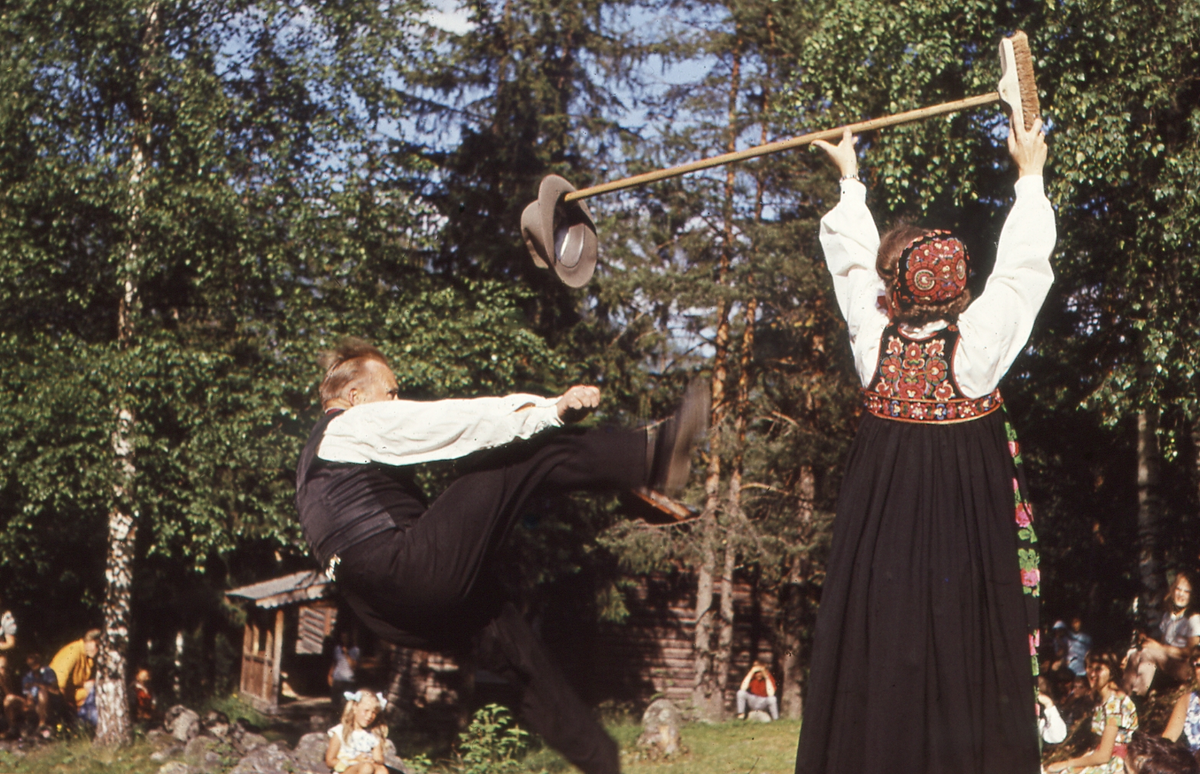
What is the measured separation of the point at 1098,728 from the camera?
757 cm

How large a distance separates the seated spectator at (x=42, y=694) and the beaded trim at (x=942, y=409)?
534 inches

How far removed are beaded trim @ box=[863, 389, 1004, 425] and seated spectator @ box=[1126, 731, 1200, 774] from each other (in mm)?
2946

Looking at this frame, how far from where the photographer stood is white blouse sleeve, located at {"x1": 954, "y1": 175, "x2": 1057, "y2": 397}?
9.49ft

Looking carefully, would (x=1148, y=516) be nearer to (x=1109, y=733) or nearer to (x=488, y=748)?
(x=1109, y=733)

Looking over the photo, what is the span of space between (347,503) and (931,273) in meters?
1.75

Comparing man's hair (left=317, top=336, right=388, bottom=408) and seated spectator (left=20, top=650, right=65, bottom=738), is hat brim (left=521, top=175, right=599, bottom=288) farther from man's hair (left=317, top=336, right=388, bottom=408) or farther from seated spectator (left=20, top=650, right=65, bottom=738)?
seated spectator (left=20, top=650, right=65, bottom=738)

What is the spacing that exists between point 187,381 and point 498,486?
9.91 meters

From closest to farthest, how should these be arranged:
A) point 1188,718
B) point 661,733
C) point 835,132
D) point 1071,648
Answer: point 835,132 < point 1188,718 < point 1071,648 < point 661,733

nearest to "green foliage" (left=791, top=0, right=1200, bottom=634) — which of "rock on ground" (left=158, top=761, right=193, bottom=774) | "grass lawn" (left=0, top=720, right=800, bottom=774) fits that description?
"grass lawn" (left=0, top=720, right=800, bottom=774)

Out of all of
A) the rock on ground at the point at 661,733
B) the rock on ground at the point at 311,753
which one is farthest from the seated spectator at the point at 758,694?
the rock on ground at the point at 311,753

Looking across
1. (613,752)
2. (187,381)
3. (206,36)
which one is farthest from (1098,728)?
(206,36)

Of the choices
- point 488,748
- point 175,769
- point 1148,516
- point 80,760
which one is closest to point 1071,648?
point 1148,516

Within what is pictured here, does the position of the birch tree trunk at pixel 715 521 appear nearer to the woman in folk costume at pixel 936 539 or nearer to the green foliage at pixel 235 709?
the green foliage at pixel 235 709

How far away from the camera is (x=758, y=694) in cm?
1964
